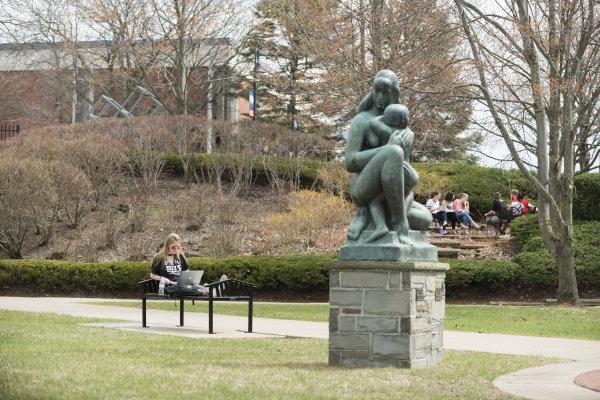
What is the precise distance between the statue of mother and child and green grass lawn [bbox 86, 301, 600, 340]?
6221mm

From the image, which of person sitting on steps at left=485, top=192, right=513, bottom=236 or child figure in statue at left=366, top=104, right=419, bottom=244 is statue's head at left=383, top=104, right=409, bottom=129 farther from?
person sitting on steps at left=485, top=192, right=513, bottom=236

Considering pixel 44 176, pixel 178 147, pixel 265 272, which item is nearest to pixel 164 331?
pixel 265 272

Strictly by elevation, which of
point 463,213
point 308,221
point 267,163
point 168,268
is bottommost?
point 168,268

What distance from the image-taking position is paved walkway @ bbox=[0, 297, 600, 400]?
373 inches

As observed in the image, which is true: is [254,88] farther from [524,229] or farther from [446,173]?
[524,229]

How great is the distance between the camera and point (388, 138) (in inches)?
426

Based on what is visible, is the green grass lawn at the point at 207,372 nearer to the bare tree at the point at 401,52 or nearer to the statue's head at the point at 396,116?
the statue's head at the point at 396,116

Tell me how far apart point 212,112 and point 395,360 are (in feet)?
130

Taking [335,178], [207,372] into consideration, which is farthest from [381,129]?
[335,178]

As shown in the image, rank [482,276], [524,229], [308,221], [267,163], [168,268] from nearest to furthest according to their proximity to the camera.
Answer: [168,268], [482,276], [524,229], [308,221], [267,163]

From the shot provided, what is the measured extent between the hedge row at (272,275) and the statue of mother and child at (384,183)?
13548 mm

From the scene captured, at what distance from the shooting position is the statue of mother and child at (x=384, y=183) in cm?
1058

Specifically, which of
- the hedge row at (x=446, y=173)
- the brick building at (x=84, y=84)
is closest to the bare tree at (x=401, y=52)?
the hedge row at (x=446, y=173)

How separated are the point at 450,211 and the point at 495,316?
1317 centimetres
